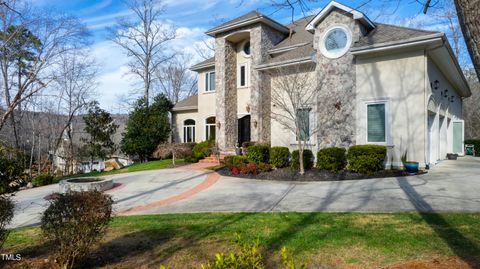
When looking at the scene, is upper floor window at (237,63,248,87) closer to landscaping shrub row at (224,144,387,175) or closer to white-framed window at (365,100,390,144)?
landscaping shrub row at (224,144,387,175)

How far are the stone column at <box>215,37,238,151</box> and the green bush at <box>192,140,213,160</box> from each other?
0.74 m

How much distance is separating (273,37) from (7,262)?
1832 cm

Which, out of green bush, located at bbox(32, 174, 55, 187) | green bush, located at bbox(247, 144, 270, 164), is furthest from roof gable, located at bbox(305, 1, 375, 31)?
green bush, located at bbox(32, 174, 55, 187)

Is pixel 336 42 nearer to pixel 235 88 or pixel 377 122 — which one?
pixel 377 122

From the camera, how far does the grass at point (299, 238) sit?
14.3 feet

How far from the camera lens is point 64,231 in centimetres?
410

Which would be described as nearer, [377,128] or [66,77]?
[377,128]

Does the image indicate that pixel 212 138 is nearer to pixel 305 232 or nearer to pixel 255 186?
pixel 255 186

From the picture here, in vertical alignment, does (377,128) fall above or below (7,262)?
above

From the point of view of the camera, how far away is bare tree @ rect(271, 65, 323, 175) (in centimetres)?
1402

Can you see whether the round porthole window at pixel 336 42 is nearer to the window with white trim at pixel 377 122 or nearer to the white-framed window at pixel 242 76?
the window with white trim at pixel 377 122

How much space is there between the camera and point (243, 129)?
21047 millimetres

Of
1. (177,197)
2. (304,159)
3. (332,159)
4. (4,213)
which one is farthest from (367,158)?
(4,213)

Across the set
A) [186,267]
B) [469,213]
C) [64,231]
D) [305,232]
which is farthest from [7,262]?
[469,213]
